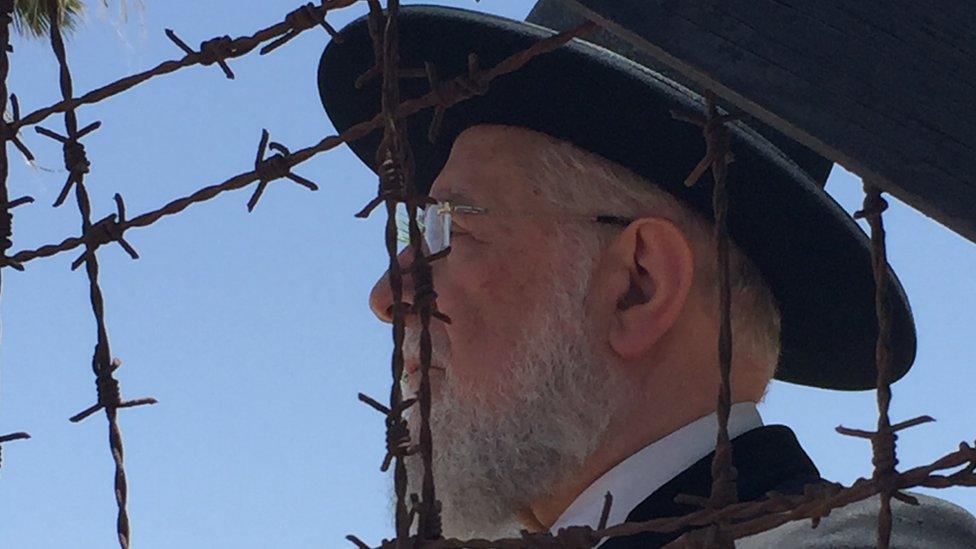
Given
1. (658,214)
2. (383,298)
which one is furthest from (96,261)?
(658,214)

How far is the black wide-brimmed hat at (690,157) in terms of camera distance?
2.97 metres

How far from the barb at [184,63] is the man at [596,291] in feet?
2.44

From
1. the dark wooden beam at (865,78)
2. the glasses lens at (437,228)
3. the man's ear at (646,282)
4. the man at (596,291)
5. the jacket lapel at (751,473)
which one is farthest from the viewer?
the glasses lens at (437,228)

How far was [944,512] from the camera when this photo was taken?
231 centimetres

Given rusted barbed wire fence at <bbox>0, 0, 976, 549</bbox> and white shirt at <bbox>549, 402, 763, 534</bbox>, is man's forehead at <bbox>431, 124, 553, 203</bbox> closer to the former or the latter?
white shirt at <bbox>549, 402, 763, 534</bbox>

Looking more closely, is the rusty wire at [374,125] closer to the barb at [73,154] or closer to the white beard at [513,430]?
the barb at [73,154]

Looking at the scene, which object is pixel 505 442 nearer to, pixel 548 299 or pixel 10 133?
pixel 548 299

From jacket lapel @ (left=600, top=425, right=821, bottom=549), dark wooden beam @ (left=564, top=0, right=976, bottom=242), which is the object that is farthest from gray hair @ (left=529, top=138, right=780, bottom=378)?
dark wooden beam @ (left=564, top=0, right=976, bottom=242)

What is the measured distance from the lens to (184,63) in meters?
2.31

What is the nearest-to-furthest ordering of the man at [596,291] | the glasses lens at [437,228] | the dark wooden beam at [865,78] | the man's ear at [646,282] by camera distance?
1. the dark wooden beam at [865,78]
2. the man at [596,291]
3. the man's ear at [646,282]
4. the glasses lens at [437,228]

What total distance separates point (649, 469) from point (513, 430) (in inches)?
9.3

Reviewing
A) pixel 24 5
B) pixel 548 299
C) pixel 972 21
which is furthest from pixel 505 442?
pixel 24 5

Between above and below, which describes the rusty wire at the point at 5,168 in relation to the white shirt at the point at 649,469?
→ above

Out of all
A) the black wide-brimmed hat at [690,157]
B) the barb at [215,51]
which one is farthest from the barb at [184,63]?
the black wide-brimmed hat at [690,157]
